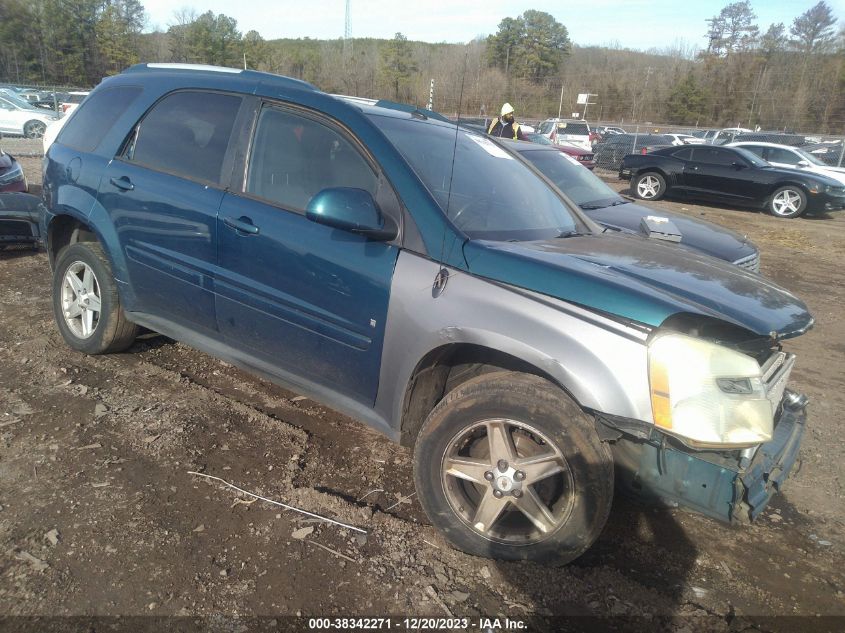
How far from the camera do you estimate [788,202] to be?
1380cm

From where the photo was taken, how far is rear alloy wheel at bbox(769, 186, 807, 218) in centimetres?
1363

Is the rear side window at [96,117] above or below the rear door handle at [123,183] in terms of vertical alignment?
above

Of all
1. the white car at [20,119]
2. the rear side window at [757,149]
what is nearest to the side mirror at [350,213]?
the rear side window at [757,149]

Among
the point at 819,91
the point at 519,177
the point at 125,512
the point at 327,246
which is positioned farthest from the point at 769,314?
the point at 819,91

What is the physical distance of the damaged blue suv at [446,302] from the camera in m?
2.21

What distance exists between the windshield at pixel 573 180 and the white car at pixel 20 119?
2005 centimetres

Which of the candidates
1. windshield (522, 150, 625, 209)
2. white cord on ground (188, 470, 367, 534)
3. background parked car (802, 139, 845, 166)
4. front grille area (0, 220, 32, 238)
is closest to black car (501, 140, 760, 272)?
windshield (522, 150, 625, 209)

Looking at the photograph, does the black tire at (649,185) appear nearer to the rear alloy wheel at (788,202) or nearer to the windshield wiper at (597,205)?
the rear alloy wheel at (788,202)

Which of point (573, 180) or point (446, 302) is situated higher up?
point (573, 180)

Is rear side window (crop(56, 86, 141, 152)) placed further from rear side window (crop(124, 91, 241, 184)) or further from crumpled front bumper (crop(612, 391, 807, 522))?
crumpled front bumper (crop(612, 391, 807, 522))

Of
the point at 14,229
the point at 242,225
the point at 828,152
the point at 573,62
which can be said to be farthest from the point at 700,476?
the point at 573,62

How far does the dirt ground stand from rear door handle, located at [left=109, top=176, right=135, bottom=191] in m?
1.22

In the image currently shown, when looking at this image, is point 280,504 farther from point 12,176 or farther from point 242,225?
point 12,176

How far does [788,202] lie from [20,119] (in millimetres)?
23143
